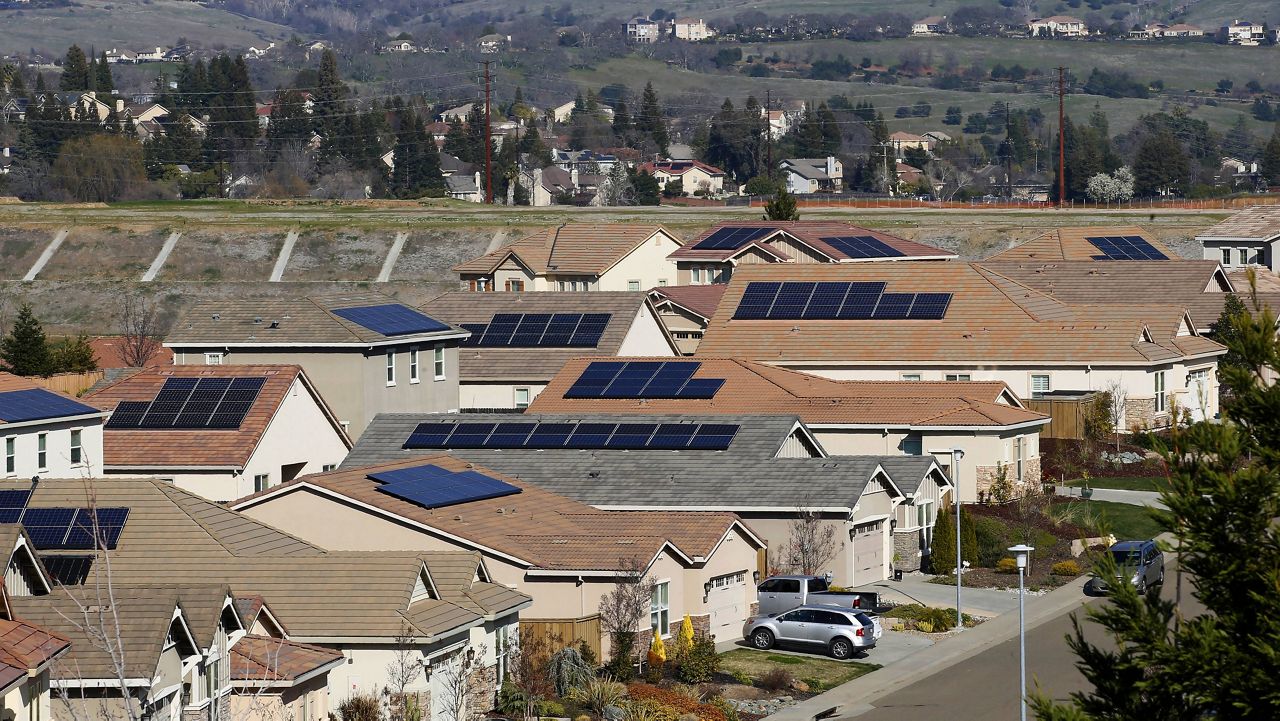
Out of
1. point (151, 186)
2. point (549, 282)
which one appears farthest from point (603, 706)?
point (151, 186)

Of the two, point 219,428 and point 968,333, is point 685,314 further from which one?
point 219,428

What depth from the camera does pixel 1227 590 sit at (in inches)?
714

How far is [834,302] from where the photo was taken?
76.2 meters

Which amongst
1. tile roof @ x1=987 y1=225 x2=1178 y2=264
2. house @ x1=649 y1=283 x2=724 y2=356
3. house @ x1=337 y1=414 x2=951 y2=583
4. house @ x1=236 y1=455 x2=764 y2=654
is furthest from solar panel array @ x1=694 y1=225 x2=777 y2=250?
house @ x1=236 y1=455 x2=764 y2=654

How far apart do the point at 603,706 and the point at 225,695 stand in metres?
7.38

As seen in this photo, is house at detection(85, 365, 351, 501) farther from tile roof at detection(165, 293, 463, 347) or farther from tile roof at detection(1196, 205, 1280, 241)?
tile roof at detection(1196, 205, 1280, 241)

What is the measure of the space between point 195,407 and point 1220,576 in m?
40.3

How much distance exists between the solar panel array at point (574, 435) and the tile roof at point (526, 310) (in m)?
13.6

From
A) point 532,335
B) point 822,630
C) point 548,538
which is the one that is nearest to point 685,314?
point 532,335

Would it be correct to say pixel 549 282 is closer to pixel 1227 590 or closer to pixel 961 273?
pixel 961 273

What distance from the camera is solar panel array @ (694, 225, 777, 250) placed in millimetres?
91438

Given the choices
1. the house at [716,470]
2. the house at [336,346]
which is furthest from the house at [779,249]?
the house at [716,470]

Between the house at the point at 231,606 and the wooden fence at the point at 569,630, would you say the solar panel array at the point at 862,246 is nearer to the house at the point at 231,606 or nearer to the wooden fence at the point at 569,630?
the wooden fence at the point at 569,630

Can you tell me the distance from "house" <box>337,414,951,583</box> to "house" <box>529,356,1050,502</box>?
348cm
